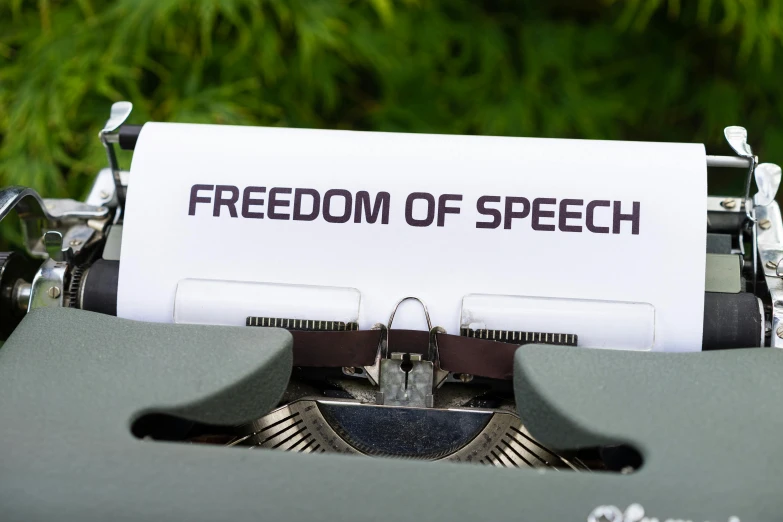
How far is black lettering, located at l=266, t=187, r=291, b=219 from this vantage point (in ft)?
4.54

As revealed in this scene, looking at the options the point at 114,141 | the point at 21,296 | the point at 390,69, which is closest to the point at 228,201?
the point at 114,141

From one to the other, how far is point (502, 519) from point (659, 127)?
233cm

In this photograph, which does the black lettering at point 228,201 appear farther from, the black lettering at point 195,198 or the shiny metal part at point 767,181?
the shiny metal part at point 767,181

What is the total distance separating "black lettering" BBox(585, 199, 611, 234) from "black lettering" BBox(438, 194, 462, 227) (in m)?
0.21

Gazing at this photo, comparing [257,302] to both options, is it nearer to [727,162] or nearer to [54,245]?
[54,245]

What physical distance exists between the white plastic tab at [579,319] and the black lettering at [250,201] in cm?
37

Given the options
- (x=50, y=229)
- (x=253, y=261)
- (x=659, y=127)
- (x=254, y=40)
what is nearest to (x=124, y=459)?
(x=253, y=261)

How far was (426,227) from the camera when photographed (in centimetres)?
136

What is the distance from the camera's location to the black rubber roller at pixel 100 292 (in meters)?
1.40

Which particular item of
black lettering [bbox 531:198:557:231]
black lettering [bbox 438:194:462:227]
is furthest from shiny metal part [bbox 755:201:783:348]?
black lettering [bbox 438:194:462:227]

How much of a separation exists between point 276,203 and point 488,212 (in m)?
0.35

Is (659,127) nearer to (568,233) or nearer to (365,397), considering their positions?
(568,233)

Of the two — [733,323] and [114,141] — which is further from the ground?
[114,141]

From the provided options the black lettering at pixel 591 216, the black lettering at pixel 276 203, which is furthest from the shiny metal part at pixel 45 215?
the black lettering at pixel 591 216
